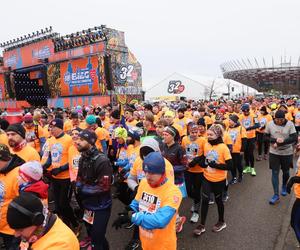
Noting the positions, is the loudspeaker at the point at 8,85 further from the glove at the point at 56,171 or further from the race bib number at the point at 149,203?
the race bib number at the point at 149,203

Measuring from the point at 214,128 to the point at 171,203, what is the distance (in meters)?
2.28

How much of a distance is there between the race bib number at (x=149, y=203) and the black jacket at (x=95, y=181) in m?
0.68

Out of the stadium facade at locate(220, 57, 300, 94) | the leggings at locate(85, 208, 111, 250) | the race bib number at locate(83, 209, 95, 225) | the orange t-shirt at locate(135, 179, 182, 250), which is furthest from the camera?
the stadium facade at locate(220, 57, 300, 94)

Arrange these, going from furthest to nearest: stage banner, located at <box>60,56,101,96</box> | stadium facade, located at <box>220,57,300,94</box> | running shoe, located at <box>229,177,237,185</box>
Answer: stadium facade, located at <box>220,57,300,94</box>, stage banner, located at <box>60,56,101,96</box>, running shoe, located at <box>229,177,237,185</box>

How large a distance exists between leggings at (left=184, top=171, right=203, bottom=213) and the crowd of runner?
18 millimetres

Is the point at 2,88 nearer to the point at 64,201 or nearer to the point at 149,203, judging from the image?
the point at 64,201

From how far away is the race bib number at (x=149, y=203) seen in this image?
8.87 feet

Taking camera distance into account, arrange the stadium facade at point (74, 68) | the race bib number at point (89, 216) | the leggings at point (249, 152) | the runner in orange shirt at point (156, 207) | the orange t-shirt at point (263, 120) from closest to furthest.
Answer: the runner in orange shirt at point (156, 207), the race bib number at point (89, 216), the leggings at point (249, 152), the orange t-shirt at point (263, 120), the stadium facade at point (74, 68)

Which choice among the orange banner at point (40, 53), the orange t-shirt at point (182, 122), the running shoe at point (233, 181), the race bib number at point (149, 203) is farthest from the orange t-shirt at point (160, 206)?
the orange banner at point (40, 53)

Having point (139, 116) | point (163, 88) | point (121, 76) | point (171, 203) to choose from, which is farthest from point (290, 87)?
point (171, 203)

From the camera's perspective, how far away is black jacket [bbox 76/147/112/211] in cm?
335

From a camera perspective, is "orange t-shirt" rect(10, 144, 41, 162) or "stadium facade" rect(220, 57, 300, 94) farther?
"stadium facade" rect(220, 57, 300, 94)

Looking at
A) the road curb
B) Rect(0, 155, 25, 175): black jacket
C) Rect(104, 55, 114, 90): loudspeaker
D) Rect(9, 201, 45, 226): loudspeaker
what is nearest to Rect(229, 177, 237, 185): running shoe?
the road curb

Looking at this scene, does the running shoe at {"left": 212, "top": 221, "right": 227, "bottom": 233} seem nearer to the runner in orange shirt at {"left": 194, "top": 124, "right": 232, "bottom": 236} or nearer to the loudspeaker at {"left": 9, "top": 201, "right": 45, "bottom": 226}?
the runner in orange shirt at {"left": 194, "top": 124, "right": 232, "bottom": 236}
